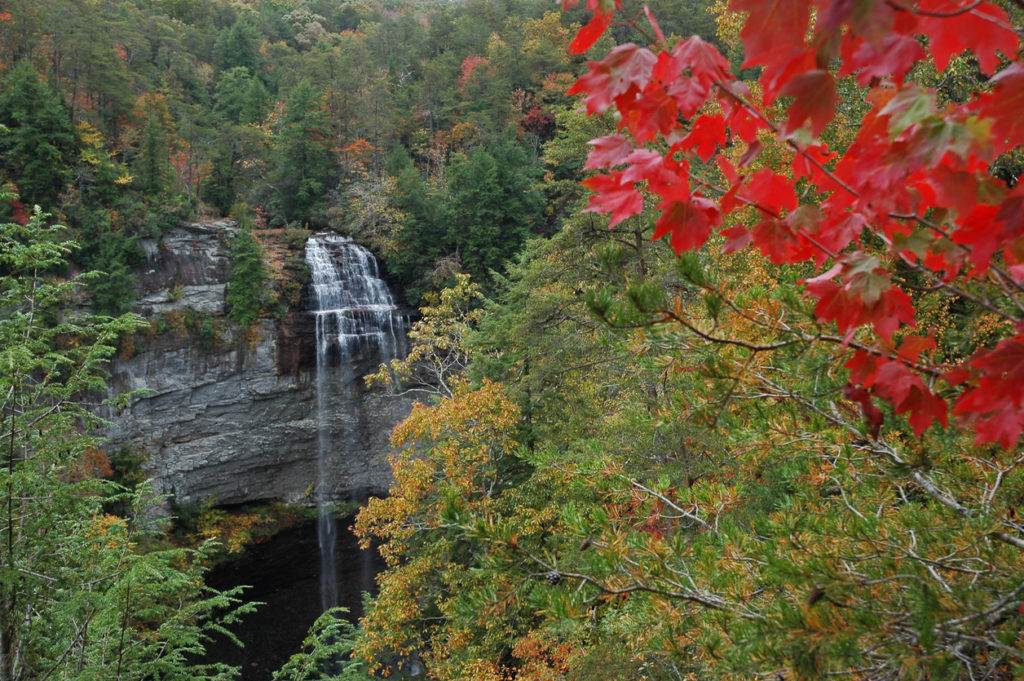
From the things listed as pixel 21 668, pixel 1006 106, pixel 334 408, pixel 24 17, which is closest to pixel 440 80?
pixel 24 17

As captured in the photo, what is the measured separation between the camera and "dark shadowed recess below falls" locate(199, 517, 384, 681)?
12812 mm

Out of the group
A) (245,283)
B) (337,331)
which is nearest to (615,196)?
(337,331)

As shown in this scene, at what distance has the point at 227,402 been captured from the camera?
54.3 ft

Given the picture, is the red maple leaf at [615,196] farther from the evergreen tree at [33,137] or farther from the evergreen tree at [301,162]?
the evergreen tree at [301,162]

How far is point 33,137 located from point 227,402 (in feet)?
30.1

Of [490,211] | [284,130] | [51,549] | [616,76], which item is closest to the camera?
[616,76]

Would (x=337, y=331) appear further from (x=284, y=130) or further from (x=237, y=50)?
(x=237, y=50)

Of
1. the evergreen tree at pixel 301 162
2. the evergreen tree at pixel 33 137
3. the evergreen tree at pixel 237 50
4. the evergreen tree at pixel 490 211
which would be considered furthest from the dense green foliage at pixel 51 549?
the evergreen tree at pixel 237 50

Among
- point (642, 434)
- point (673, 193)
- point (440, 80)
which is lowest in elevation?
point (673, 193)

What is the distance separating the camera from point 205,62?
29047 mm

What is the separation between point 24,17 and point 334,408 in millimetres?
17164

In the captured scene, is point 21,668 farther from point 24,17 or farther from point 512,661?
point 24,17

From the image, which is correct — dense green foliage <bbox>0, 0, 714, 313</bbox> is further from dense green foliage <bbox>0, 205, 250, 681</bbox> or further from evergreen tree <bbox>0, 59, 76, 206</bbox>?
dense green foliage <bbox>0, 205, 250, 681</bbox>

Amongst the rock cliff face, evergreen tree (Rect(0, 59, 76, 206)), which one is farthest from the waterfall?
evergreen tree (Rect(0, 59, 76, 206))
